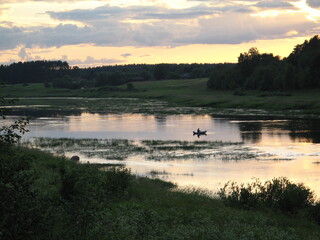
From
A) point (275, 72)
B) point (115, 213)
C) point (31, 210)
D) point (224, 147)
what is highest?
point (275, 72)

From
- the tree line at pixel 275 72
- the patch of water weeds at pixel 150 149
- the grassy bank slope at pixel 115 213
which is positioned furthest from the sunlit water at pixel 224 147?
the tree line at pixel 275 72

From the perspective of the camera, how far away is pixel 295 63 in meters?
123

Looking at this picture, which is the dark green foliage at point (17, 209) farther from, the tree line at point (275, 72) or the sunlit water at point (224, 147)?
the tree line at point (275, 72)

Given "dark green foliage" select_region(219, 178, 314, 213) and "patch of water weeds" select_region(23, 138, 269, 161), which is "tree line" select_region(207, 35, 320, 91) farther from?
"dark green foliage" select_region(219, 178, 314, 213)

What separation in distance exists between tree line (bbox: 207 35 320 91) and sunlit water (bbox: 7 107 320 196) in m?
38.2

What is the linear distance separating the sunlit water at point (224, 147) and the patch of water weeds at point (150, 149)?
1.64ft

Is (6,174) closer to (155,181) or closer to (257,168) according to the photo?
(155,181)

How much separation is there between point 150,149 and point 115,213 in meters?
26.9

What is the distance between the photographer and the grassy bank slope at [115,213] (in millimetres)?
10984

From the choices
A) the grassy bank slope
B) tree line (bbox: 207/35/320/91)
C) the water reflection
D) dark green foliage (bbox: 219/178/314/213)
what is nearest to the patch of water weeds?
the water reflection

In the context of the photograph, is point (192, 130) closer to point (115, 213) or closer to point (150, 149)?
point (150, 149)

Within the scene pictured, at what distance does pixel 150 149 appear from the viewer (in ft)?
149

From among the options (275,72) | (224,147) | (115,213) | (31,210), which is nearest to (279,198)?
(115,213)

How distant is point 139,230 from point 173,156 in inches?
963
